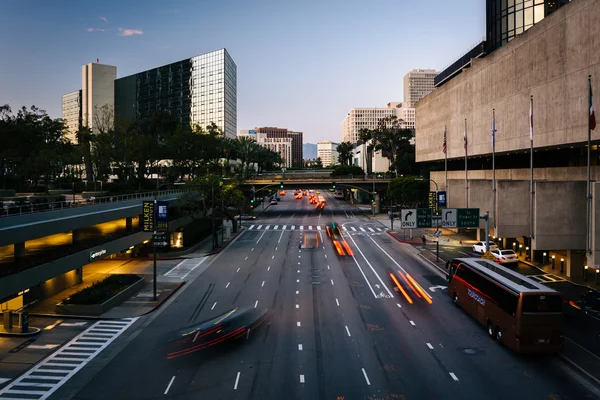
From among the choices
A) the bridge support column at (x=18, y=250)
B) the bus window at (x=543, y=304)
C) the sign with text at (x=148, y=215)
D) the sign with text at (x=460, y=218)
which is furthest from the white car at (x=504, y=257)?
the bridge support column at (x=18, y=250)

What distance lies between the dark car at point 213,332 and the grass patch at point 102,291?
26.7 feet

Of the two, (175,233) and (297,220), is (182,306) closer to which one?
(175,233)

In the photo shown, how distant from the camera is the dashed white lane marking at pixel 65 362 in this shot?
17344 millimetres

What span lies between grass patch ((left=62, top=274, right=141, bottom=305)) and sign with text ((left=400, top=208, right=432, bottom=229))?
26.8 m

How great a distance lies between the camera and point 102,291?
29578 millimetres

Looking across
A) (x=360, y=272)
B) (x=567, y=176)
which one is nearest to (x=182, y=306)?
(x=360, y=272)

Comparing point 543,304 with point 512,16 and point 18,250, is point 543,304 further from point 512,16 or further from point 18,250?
point 512,16

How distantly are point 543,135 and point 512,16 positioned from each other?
1402 inches

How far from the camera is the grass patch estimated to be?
92.0 ft

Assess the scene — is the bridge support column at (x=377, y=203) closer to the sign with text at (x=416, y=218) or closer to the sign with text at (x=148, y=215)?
the sign with text at (x=416, y=218)

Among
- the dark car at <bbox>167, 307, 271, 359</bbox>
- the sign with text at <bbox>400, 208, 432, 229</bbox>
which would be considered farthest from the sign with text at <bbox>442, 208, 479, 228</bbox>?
the dark car at <bbox>167, 307, 271, 359</bbox>

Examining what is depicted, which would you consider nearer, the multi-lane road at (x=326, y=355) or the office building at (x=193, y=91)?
the multi-lane road at (x=326, y=355)

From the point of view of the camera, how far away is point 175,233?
5412 centimetres

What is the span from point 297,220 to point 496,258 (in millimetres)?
49794
